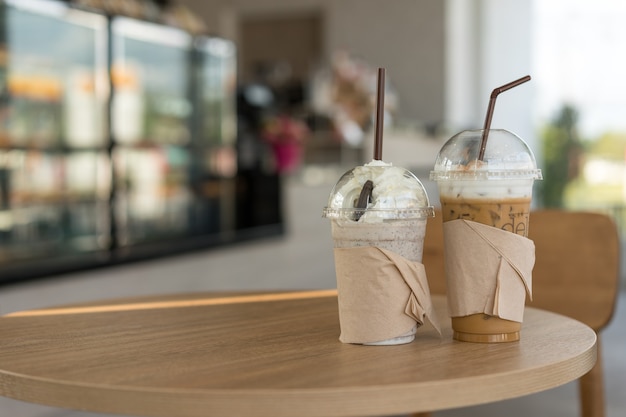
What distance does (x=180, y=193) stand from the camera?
3.82 meters

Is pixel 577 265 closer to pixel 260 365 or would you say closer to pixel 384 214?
pixel 384 214

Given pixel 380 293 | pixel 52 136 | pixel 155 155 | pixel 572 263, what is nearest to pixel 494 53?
pixel 155 155

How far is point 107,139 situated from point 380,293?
2.38m

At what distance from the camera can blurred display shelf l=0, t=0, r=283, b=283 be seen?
290cm

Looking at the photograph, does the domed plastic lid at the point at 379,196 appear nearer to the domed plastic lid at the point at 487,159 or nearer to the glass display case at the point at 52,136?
the domed plastic lid at the point at 487,159

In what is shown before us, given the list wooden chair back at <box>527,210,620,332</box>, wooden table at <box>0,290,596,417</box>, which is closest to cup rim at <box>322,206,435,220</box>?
wooden table at <box>0,290,596,417</box>

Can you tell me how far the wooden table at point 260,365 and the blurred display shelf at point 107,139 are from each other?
1.56 metres

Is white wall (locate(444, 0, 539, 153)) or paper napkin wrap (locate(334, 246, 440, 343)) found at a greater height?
white wall (locate(444, 0, 539, 153))

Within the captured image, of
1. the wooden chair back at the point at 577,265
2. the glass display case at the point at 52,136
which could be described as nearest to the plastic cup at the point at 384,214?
the wooden chair back at the point at 577,265

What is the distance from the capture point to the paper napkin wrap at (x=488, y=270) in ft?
3.65

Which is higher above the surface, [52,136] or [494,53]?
[494,53]

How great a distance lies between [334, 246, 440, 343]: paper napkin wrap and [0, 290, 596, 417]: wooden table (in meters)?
0.03

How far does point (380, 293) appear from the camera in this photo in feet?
3.54

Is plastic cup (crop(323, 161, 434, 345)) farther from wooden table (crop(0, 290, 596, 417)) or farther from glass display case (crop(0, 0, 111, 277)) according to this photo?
glass display case (crop(0, 0, 111, 277))
